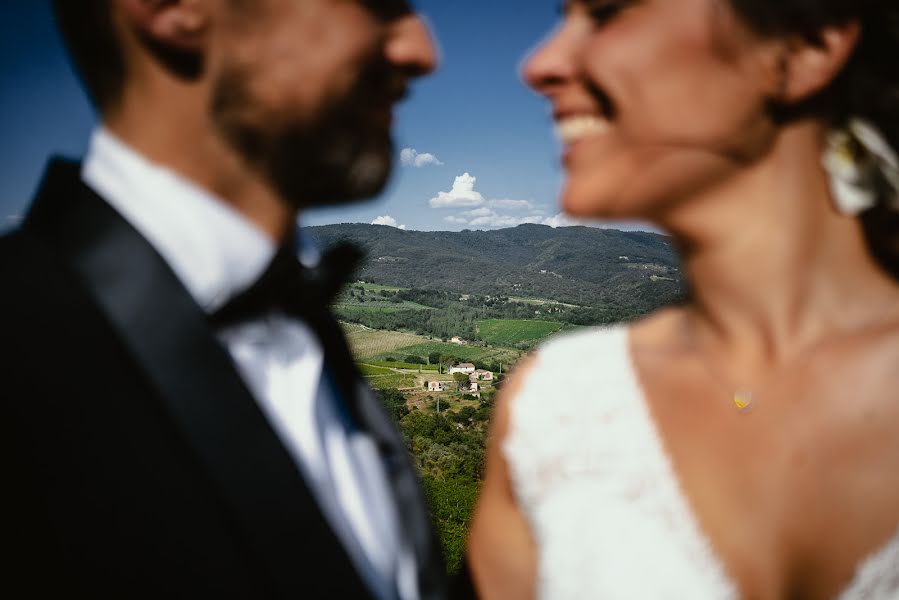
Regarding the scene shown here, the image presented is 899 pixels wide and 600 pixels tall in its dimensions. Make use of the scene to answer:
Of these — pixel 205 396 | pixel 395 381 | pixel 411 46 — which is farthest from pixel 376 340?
pixel 205 396

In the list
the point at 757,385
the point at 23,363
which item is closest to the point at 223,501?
the point at 23,363

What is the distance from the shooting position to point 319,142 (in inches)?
74.0

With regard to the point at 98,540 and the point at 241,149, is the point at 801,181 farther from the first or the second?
the point at 98,540

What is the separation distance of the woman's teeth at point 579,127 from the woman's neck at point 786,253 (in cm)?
36

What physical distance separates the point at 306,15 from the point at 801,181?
5.62 ft

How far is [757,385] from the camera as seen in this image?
176 centimetres

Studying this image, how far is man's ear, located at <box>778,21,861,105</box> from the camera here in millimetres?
1479

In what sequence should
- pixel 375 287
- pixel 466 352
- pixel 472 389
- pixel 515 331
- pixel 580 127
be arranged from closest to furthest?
1. pixel 580 127
2. pixel 472 389
3. pixel 466 352
4. pixel 515 331
5. pixel 375 287

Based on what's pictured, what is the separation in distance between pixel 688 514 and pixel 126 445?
170 centimetres

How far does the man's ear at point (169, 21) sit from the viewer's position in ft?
5.22

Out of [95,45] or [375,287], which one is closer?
[95,45]

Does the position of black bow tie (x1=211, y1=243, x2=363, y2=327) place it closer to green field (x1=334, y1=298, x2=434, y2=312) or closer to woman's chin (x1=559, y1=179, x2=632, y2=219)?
woman's chin (x1=559, y1=179, x2=632, y2=219)

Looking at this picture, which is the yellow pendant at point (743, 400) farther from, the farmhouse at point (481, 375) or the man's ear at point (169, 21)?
the farmhouse at point (481, 375)

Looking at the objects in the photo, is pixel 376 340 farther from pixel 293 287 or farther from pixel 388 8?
pixel 388 8
